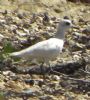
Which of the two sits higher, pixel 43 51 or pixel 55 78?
pixel 43 51

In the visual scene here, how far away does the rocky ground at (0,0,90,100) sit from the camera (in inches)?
349

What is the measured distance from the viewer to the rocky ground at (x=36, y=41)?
8.86m

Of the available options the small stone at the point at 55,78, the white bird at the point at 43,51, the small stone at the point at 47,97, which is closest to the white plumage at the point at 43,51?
the white bird at the point at 43,51

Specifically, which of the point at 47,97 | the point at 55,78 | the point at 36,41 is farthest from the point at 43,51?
the point at 36,41

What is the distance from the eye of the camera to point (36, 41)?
36.8 ft

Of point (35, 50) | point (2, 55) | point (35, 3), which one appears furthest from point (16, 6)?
point (35, 50)

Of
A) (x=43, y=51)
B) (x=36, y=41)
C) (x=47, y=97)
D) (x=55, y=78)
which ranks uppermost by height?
(x=36, y=41)

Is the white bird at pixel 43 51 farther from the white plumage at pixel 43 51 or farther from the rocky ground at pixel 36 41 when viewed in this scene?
the rocky ground at pixel 36 41

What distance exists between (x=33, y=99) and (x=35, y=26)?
4.03 m

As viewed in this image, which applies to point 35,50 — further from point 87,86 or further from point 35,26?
point 35,26

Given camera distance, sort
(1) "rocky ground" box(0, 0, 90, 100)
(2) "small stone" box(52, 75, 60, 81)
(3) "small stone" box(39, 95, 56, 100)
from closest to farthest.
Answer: (3) "small stone" box(39, 95, 56, 100)
(1) "rocky ground" box(0, 0, 90, 100)
(2) "small stone" box(52, 75, 60, 81)

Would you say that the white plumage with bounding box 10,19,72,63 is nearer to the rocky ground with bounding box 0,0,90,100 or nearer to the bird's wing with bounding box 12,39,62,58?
the bird's wing with bounding box 12,39,62,58

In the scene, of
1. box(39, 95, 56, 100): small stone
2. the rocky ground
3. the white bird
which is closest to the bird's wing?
the white bird

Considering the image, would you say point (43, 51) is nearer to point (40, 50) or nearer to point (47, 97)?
point (40, 50)
